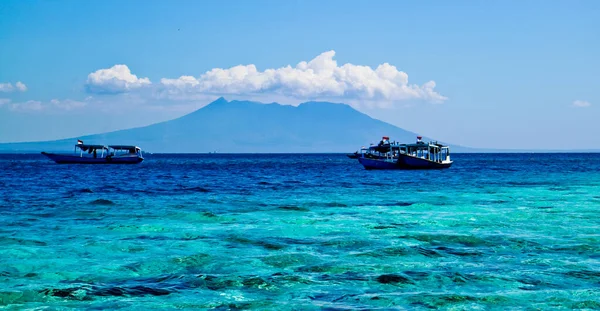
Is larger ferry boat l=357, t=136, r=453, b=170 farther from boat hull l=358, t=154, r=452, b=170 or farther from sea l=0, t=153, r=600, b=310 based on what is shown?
sea l=0, t=153, r=600, b=310

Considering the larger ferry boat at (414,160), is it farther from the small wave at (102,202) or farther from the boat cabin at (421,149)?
the small wave at (102,202)

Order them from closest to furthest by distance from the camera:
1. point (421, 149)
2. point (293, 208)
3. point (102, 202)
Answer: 1. point (293, 208)
2. point (102, 202)
3. point (421, 149)

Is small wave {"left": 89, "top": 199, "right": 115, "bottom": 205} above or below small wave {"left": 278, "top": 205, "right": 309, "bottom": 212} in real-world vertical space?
below

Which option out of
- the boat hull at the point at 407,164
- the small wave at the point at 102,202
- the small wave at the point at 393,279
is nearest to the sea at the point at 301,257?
the small wave at the point at 393,279

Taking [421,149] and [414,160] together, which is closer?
[414,160]

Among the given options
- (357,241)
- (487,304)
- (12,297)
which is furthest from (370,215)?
(12,297)

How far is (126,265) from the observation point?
1633 centimetres

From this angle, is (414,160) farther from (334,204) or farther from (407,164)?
(334,204)

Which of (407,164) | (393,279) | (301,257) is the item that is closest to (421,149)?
(407,164)

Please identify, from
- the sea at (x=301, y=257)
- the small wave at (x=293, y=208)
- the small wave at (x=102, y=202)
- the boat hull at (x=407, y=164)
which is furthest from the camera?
the boat hull at (x=407, y=164)

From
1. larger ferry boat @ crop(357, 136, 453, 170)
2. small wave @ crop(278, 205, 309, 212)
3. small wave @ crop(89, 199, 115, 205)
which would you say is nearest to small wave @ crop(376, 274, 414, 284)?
small wave @ crop(278, 205, 309, 212)

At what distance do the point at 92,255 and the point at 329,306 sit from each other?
8.58 metres

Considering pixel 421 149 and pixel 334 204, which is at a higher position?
pixel 421 149

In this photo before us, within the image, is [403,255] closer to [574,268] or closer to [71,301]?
[574,268]
